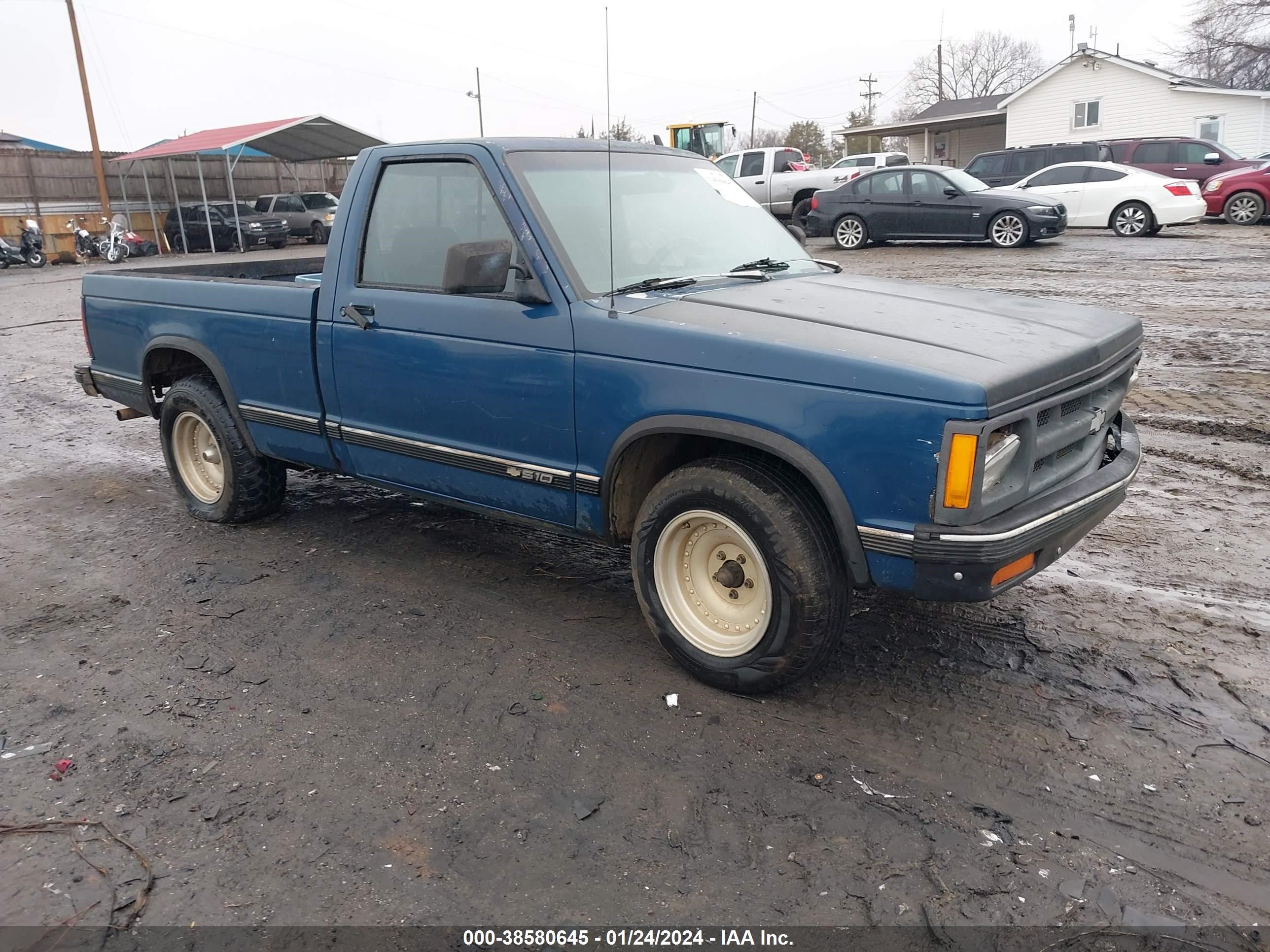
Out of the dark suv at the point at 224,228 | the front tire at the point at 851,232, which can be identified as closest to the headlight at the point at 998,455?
the front tire at the point at 851,232

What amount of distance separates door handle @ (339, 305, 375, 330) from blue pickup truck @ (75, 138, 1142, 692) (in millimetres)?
15

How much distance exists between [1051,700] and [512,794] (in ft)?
6.35

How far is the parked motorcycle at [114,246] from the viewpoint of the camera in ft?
93.0

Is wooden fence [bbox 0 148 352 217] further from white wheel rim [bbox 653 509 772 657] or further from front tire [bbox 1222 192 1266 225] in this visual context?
white wheel rim [bbox 653 509 772 657]

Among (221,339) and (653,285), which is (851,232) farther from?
(653,285)

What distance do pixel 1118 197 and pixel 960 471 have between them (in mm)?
17913

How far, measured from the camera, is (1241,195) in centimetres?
1945

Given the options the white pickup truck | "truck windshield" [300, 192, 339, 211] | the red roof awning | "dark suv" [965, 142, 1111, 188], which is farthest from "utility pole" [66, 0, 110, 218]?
"dark suv" [965, 142, 1111, 188]

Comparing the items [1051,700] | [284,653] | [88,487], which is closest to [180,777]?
[284,653]

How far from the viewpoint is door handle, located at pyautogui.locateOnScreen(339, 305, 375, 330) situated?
4.30 metres

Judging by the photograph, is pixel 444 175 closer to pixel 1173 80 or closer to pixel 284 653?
pixel 284 653

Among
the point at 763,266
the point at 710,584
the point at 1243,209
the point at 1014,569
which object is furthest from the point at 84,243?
the point at 1014,569

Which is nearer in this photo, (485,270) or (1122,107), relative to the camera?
(485,270)

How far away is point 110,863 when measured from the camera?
2768mm
